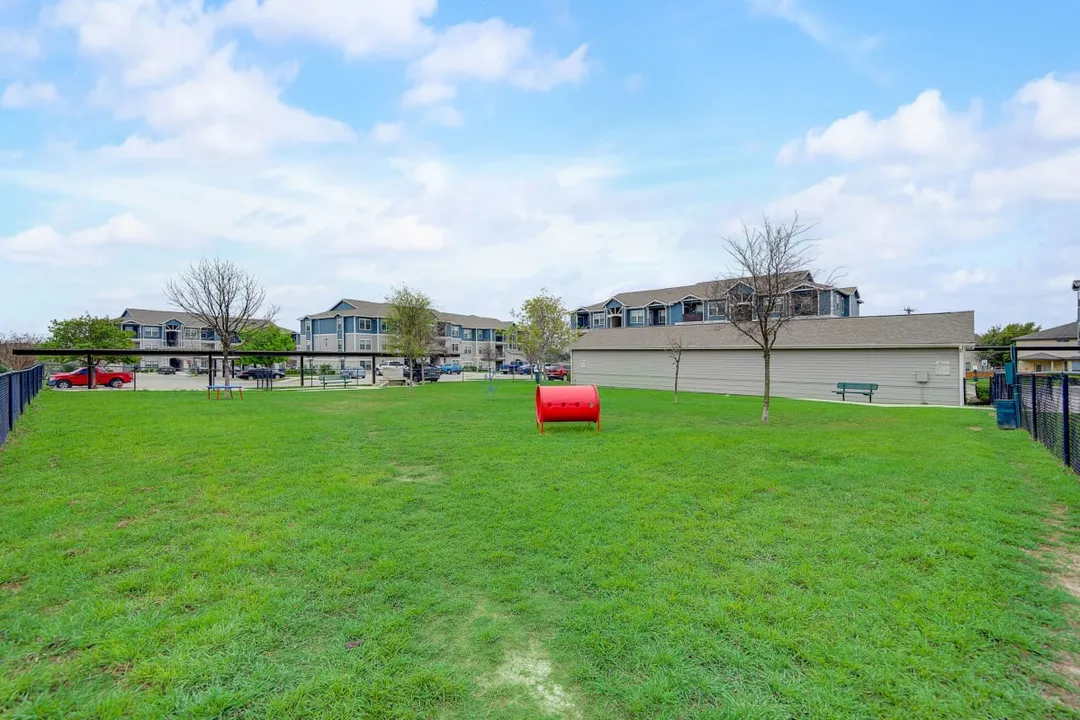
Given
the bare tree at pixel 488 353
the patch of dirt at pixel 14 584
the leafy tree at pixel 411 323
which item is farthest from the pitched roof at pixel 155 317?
the patch of dirt at pixel 14 584

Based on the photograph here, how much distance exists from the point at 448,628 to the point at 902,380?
27.7m

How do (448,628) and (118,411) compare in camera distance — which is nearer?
(448,628)

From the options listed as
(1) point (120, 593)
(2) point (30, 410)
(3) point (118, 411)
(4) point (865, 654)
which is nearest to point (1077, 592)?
(4) point (865, 654)

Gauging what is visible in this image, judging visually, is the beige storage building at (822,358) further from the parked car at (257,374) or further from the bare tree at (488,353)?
the bare tree at (488,353)

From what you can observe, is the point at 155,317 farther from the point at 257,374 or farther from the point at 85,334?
the point at 257,374

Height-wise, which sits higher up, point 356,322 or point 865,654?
point 356,322

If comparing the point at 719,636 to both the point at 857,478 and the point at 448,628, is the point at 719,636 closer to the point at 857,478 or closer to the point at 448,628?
the point at 448,628

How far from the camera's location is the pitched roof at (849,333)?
24141 millimetres

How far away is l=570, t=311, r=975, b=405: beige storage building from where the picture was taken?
78.1 feet

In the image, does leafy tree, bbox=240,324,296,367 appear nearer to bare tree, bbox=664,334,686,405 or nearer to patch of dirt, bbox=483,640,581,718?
bare tree, bbox=664,334,686,405

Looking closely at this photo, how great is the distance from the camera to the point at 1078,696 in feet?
9.64

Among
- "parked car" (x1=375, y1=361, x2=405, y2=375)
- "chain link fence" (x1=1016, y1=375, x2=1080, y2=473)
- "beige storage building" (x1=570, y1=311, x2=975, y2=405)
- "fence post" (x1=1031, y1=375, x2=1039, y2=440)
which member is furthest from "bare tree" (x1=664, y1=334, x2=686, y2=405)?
"parked car" (x1=375, y1=361, x2=405, y2=375)

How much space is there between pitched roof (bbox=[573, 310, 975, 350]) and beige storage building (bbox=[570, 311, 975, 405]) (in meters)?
0.04

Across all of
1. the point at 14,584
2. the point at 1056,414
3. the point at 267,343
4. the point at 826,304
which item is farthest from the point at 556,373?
the point at 14,584
